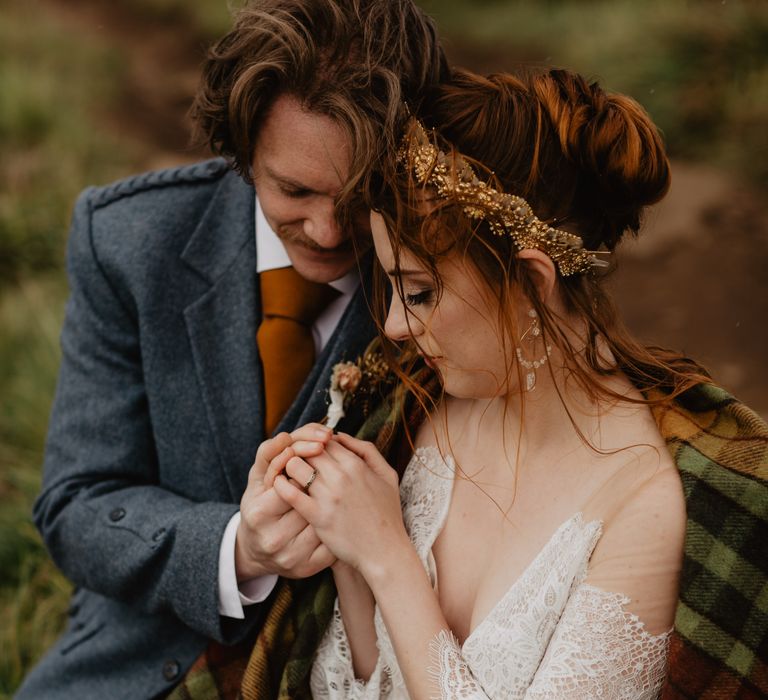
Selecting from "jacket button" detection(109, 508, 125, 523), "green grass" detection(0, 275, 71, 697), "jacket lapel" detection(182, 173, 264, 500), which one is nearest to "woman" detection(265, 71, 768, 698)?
"jacket lapel" detection(182, 173, 264, 500)

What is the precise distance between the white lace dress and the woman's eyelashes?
560mm

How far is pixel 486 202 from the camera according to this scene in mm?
1879

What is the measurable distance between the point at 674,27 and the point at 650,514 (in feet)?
23.2

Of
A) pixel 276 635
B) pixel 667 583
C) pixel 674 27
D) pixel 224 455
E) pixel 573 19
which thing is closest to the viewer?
pixel 667 583

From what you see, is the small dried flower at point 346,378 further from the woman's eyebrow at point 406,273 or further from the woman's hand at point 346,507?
the woman's eyebrow at point 406,273

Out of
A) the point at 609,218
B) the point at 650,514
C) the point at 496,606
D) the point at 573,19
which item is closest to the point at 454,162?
the point at 609,218

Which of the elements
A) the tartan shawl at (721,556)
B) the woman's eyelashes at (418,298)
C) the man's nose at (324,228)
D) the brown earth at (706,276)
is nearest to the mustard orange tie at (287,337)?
the man's nose at (324,228)

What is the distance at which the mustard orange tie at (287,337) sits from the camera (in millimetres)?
2518

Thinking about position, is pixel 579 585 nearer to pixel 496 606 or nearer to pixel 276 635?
pixel 496 606

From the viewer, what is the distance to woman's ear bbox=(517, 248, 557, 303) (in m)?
1.91

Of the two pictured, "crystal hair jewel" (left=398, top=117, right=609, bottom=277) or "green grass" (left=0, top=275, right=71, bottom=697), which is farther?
"green grass" (left=0, top=275, right=71, bottom=697)

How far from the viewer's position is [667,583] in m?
1.86

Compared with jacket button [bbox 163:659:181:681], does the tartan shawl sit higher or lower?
higher

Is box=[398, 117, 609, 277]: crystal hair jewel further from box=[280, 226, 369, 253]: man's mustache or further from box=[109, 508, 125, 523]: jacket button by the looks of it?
box=[109, 508, 125, 523]: jacket button
